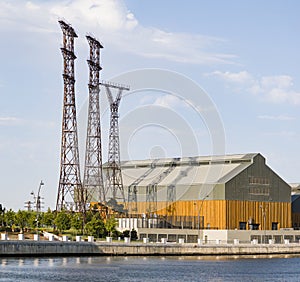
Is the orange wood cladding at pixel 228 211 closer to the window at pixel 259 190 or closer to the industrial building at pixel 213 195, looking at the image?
the industrial building at pixel 213 195

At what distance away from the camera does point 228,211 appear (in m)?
151

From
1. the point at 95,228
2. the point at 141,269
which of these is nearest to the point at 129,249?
the point at 95,228

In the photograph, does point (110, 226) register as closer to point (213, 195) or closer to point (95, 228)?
point (95, 228)

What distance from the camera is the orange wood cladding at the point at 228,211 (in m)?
151

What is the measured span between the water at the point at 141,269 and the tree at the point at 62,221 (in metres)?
20.7

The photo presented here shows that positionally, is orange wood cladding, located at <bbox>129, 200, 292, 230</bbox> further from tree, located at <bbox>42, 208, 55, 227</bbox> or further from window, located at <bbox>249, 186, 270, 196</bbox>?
tree, located at <bbox>42, 208, 55, 227</bbox>

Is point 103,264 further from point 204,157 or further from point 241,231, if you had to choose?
point 204,157

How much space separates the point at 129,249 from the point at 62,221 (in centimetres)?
1561

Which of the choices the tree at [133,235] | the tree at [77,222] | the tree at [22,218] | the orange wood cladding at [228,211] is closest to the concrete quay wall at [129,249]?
the orange wood cladding at [228,211]

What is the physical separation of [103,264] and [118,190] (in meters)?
66.9

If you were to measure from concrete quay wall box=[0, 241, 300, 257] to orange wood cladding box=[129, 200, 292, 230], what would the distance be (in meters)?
12.5

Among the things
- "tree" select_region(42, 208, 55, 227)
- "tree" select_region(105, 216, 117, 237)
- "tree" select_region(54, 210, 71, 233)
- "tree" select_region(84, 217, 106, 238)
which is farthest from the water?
"tree" select_region(42, 208, 55, 227)

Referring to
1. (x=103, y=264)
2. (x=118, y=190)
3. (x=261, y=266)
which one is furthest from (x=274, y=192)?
(x=103, y=264)

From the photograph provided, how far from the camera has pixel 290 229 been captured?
16062cm
